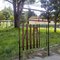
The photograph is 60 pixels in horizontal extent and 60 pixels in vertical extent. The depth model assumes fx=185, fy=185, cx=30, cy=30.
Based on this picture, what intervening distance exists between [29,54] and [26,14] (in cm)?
346

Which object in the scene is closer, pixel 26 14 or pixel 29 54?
pixel 29 54

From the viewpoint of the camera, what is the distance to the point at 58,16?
642 inches

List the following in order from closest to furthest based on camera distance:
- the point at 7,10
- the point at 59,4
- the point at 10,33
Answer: the point at 10,33, the point at 59,4, the point at 7,10

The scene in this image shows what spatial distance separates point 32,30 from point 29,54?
57.4 inches

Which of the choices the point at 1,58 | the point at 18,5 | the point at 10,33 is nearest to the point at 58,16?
the point at 18,5

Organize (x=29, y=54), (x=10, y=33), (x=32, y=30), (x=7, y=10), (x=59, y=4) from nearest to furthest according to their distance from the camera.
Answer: (x=29, y=54) → (x=32, y=30) → (x=10, y=33) → (x=59, y=4) → (x=7, y=10)

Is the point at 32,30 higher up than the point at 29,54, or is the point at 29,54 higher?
the point at 32,30

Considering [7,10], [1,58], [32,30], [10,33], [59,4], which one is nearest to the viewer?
[1,58]

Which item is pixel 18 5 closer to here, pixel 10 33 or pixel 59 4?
pixel 59 4

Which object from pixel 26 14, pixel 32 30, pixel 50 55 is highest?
pixel 26 14

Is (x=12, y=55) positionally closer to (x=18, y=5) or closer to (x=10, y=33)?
(x=10, y=33)

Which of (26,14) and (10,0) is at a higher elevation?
(10,0)

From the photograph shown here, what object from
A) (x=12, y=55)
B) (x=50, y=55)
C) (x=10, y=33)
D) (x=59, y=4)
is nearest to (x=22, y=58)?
(x=12, y=55)

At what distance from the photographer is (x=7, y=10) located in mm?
16781
